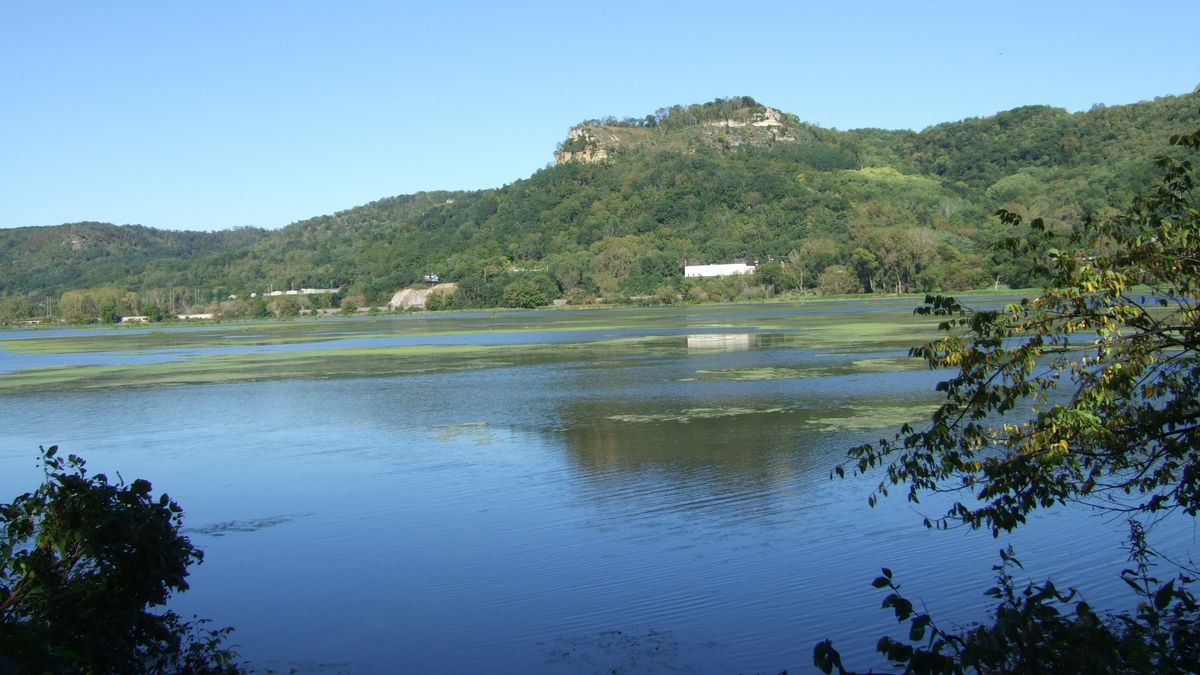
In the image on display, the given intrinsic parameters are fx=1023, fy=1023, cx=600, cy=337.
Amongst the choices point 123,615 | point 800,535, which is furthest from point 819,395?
point 123,615

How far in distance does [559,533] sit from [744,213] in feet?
470

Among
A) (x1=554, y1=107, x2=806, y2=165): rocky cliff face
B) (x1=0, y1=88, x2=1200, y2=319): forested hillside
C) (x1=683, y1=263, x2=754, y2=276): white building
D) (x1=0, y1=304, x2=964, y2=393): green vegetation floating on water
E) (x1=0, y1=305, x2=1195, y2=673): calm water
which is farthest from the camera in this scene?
(x1=554, y1=107, x2=806, y2=165): rocky cliff face

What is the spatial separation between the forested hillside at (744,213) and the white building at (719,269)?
2264mm

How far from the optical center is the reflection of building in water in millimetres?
40156

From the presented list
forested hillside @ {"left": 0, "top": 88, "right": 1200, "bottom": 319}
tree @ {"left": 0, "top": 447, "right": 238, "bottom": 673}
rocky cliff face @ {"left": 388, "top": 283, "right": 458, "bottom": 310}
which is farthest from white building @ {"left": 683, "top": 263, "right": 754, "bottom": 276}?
tree @ {"left": 0, "top": 447, "right": 238, "bottom": 673}

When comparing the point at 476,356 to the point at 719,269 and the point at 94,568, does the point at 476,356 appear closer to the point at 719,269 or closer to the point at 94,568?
the point at 94,568

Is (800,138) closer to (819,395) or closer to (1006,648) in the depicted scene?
(819,395)

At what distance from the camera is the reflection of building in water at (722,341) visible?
132 ft

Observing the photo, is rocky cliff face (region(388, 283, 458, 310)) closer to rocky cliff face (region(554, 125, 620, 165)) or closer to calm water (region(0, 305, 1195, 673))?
rocky cliff face (region(554, 125, 620, 165))

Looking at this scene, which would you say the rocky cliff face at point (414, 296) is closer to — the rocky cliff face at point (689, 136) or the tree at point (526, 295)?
the tree at point (526, 295)

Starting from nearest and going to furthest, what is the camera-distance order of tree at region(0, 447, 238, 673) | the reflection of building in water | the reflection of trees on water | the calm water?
tree at region(0, 447, 238, 673) < the calm water < the reflection of trees on water < the reflection of building in water

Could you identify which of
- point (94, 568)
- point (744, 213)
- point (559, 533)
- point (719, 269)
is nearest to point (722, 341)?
point (559, 533)

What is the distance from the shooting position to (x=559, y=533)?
11.4 meters

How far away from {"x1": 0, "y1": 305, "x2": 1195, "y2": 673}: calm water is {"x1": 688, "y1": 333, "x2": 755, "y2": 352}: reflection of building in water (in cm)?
1601
